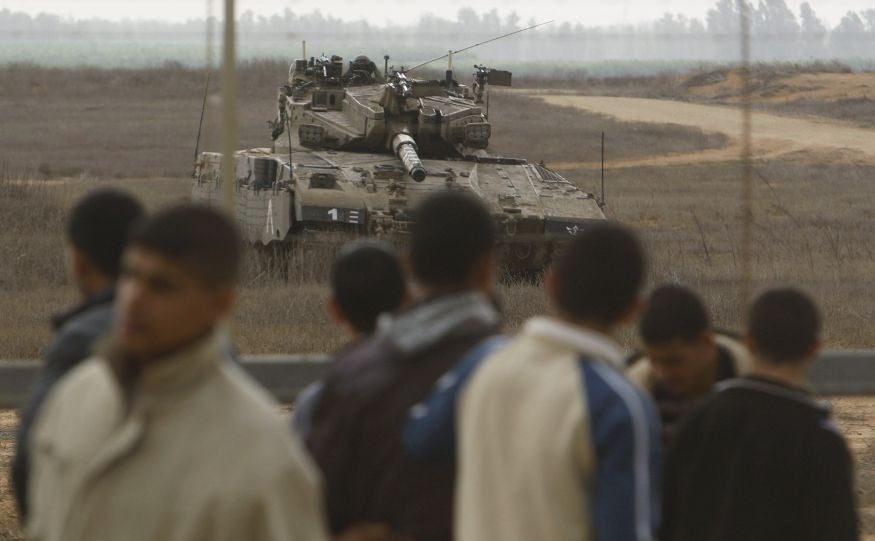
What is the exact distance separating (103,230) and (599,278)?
1235 millimetres

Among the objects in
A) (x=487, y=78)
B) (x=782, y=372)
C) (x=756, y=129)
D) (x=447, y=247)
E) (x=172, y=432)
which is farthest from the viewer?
(x=756, y=129)

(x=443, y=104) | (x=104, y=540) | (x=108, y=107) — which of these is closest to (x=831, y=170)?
(x=443, y=104)

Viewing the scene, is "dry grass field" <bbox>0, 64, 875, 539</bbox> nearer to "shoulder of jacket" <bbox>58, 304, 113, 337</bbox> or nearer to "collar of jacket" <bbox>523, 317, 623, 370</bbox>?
"shoulder of jacket" <bbox>58, 304, 113, 337</bbox>

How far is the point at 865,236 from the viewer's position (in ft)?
76.9

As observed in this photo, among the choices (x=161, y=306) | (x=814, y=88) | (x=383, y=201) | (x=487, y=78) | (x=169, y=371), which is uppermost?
(x=814, y=88)

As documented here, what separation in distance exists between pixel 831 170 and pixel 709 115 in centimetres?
1388

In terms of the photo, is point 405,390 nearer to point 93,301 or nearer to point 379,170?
point 93,301

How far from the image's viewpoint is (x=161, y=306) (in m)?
2.95

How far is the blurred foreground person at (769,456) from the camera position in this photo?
3900 mm

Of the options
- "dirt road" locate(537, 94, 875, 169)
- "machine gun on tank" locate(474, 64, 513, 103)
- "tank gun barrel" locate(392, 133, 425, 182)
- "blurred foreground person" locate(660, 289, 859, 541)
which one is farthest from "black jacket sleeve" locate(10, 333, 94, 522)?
"dirt road" locate(537, 94, 875, 169)

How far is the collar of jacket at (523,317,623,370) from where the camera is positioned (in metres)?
3.53

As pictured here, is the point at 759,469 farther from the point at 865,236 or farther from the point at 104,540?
the point at 865,236

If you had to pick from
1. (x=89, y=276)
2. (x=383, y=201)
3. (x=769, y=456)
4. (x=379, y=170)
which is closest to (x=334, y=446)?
(x=89, y=276)

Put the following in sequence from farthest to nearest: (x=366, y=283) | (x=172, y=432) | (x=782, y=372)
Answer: (x=366, y=283)
(x=782, y=372)
(x=172, y=432)
